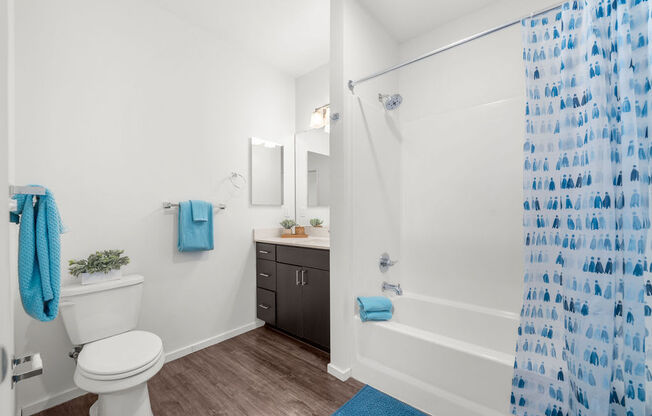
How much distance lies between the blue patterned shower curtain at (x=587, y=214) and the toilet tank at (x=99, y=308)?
2.20 m

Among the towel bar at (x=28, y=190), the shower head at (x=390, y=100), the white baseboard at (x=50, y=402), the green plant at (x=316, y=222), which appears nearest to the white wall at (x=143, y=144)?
the white baseboard at (x=50, y=402)

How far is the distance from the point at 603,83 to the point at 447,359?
1454 mm

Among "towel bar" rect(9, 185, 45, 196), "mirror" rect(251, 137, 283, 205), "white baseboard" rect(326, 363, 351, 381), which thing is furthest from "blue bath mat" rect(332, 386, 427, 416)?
"mirror" rect(251, 137, 283, 205)

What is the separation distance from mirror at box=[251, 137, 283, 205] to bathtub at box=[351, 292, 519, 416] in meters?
1.59

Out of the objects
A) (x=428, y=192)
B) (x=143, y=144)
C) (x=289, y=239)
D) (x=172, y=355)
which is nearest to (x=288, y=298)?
(x=289, y=239)

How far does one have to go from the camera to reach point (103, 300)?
68.7 inches

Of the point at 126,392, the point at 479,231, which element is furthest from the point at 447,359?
the point at 126,392

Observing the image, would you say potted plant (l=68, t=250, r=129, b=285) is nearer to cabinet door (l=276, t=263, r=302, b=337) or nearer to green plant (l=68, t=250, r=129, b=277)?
green plant (l=68, t=250, r=129, b=277)

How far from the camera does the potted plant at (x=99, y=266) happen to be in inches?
69.5

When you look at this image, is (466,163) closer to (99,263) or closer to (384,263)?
(384,263)

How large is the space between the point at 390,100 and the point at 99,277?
7.76ft

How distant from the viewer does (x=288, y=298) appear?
8.41 ft

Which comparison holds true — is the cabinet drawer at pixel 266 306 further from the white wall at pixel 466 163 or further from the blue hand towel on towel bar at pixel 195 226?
the white wall at pixel 466 163

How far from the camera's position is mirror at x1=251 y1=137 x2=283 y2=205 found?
113 inches
